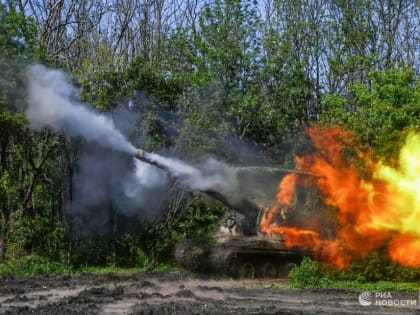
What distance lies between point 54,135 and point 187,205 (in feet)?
19.0

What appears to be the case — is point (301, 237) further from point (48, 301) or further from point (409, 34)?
point (409, 34)

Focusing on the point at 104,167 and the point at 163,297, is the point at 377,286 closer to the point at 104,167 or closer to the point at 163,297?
the point at 163,297

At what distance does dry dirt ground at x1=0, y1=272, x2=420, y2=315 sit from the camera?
14.0 m

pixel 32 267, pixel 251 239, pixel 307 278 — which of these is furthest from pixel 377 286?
pixel 32 267

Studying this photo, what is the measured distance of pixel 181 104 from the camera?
1172 inches

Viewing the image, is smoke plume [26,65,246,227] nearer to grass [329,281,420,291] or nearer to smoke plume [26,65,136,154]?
smoke plume [26,65,136,154]

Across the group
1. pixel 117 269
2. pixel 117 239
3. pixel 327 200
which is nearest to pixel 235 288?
pixel 327 200

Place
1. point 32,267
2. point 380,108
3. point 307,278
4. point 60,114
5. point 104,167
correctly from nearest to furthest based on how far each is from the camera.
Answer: point 307,278
point 60,114
point 32,267
point 104,167
point 380,108

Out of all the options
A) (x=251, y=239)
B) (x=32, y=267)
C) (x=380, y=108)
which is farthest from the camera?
(x=380, y=108)

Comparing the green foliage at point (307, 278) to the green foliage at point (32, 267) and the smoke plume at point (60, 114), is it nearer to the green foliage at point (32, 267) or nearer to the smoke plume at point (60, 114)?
the smoke plume at point (60, 114)

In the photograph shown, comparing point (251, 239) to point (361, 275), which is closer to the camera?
point (361, 275)

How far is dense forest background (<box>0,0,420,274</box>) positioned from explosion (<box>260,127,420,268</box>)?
884mm

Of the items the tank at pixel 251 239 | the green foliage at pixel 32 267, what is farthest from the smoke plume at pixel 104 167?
the green foliage at pixel 32 267

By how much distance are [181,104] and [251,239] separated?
8920mm
